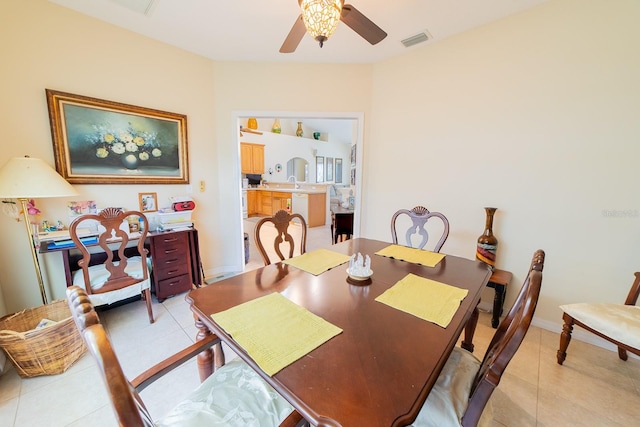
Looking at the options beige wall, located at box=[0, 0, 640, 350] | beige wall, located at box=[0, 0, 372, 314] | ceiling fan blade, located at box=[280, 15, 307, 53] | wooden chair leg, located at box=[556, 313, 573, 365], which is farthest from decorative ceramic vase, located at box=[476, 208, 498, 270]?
ceiling fan blade, located at box=[280, 15, 307, 53]

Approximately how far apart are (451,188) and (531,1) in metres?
1.53

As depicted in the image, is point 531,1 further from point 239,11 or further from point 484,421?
point 484,421

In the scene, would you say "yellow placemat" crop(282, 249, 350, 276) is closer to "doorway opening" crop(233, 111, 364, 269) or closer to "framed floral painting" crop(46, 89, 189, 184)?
"framed floral painting" crop(46, 89, 189, 184)

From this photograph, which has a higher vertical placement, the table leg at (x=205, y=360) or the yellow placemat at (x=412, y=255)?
the yellow placemat at (x=412, y=255)

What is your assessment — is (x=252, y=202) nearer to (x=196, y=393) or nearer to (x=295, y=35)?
(x=295, y=35)

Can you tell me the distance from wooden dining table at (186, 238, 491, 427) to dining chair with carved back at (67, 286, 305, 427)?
0.13m

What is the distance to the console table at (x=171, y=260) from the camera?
92.6 inches

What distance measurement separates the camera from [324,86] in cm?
290

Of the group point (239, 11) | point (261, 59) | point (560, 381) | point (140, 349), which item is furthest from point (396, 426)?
point (261, 59)

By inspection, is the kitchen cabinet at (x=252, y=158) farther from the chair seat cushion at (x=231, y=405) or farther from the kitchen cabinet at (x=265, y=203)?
the chair seat cushion at (x=231, y=405)

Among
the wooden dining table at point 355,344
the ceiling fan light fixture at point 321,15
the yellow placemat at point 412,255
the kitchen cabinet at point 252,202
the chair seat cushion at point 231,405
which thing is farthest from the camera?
the kitchen cabinet at point 252,202

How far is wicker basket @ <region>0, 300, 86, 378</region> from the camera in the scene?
1.48 metres

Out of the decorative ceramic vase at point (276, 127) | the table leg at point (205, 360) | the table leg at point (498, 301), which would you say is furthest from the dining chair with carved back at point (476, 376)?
the decorative ceramic vase at point (276, 127)

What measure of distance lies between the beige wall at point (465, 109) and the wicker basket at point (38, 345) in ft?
1.63
